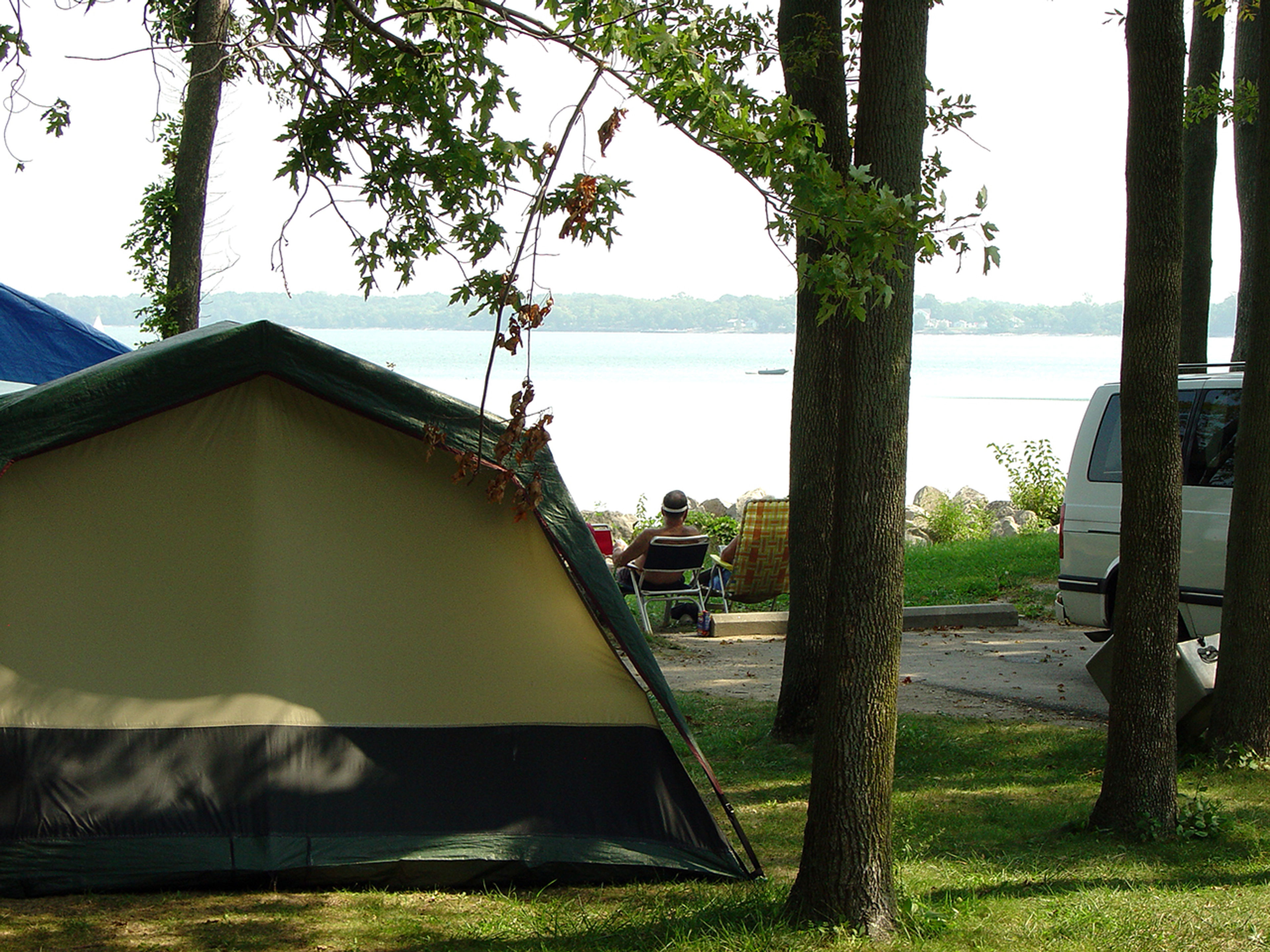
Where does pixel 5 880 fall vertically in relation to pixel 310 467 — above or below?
below

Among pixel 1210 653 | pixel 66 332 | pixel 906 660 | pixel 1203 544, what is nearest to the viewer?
pixel 1210 653

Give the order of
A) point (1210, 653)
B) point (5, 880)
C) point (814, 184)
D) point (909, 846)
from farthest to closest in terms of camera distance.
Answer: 1. point (1210, 653)
2. point (909, 846)
3. point (5, 880)
4. point (814, 184)

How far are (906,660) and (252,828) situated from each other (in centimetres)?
559

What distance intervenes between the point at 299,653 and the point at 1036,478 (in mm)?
15067

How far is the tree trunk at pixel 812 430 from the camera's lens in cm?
614

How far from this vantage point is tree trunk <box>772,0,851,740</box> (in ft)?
20.1

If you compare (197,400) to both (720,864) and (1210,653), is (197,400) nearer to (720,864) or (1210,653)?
(720,864)

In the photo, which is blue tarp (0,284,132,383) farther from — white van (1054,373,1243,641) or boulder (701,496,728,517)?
boulder (701,496,728,517)

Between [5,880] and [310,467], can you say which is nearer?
[5,880]

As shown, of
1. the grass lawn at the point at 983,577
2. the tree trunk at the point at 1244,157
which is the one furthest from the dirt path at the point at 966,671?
the tree trunk at the point at 1244,157

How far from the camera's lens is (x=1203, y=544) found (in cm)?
718

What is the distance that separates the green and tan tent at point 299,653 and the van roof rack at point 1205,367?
15.8ft

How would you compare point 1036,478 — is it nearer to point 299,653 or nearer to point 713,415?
point 299,653

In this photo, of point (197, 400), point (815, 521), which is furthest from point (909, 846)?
point (197, 400)
